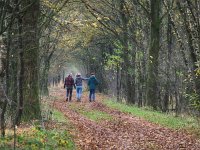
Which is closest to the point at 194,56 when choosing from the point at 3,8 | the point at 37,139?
the point at 37,139

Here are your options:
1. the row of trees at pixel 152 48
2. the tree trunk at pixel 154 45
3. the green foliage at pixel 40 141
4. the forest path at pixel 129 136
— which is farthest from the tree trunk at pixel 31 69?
the tree trunk at pixel 154 45

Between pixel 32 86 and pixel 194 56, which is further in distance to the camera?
pixel 194 56

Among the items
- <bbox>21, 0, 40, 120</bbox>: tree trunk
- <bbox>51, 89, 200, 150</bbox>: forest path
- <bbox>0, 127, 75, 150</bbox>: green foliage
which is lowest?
<bbox>51, 89, 200, 150</bbox>: forest path

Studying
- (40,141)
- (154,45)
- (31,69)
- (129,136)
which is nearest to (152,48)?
(154,45)

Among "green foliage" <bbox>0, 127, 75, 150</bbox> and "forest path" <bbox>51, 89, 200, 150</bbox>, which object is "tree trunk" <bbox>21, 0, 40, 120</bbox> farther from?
"green foliage" <bbox>0, 127, 75, 150</bbox>

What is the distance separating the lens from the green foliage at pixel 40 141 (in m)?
10.5

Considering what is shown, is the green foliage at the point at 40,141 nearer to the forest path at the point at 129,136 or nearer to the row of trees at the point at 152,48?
the forest path at the point at 129,136

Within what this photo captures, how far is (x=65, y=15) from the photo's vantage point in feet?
96.3

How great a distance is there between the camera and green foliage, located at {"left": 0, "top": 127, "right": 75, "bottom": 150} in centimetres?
1052

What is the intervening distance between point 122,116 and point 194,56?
4.38 meters

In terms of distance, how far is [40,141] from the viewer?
11.1 metres

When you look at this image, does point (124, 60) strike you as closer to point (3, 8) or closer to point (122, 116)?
point (122, 116)

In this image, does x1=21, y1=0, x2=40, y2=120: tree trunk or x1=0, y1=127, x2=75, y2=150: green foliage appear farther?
x1=21, y1=0, x2=40, y2=120: tree trunk

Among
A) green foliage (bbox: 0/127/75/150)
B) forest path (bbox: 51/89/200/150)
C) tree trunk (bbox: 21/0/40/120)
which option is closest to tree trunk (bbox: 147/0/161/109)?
forest path (bbox: 51/89/200/150)
